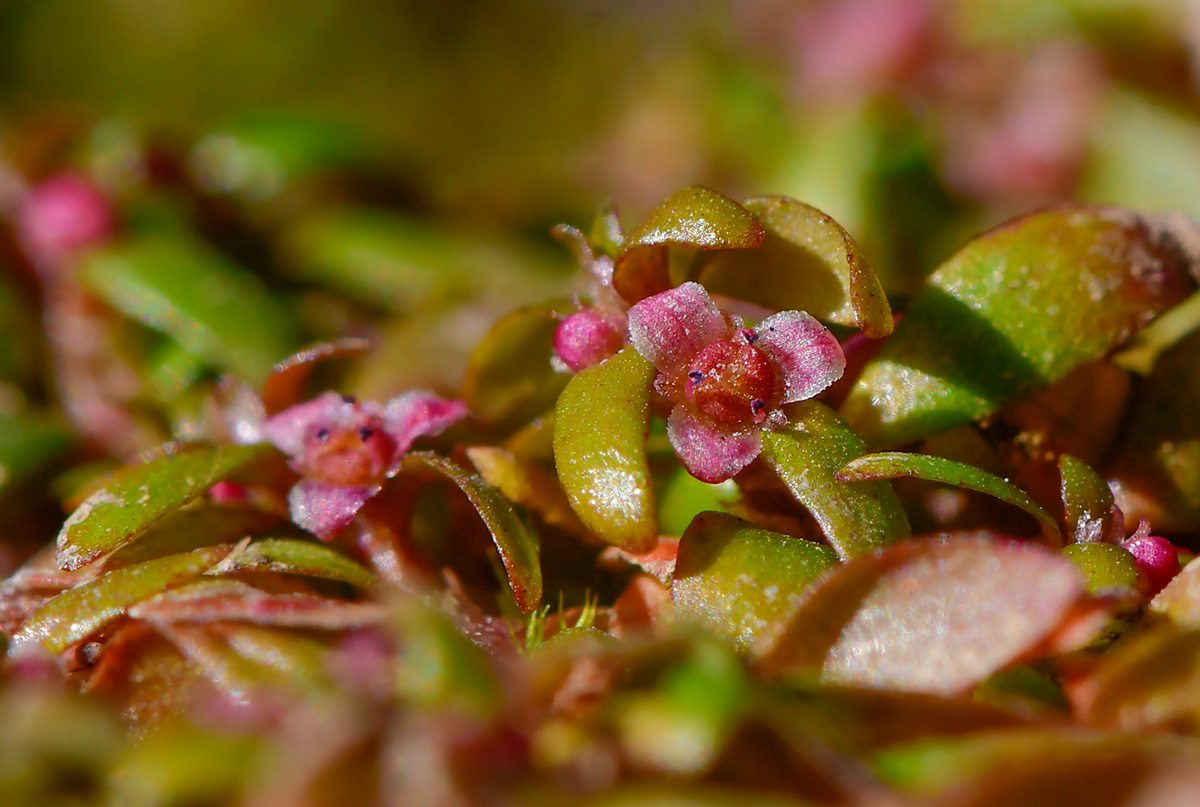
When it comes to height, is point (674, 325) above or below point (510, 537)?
above

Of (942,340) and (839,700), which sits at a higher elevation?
(942,340)

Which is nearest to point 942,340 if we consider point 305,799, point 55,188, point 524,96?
point 305,799

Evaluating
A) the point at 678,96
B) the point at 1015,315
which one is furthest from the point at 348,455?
the point at 678,96

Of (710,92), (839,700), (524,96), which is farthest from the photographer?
(524,96)

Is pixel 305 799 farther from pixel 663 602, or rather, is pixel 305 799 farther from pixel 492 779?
pixel 663 602

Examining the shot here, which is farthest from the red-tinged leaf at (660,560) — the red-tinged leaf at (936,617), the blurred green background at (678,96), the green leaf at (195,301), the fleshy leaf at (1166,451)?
the blurred green background at (678,96)

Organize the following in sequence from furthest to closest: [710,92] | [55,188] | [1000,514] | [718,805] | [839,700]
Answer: [710,92]
[55,188]
[1000,514]
[839,700]
[718,805]

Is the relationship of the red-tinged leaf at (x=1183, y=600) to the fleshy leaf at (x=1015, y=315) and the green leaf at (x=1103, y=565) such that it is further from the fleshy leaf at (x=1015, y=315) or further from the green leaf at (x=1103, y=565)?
the fleshy leaf at (x=1015, y=315)

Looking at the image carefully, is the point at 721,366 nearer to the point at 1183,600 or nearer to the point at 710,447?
the point at 710,447
